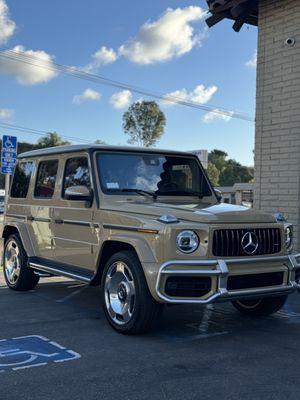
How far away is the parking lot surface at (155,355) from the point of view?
4.00 m

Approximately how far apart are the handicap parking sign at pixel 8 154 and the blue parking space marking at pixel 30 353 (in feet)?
23.2

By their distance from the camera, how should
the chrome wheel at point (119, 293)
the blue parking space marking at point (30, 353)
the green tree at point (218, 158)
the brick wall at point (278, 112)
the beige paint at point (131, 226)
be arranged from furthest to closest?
the green tree at point (218, 158) → the brick wall at point (278, 112) → the chrome wheel at point (119, 293) → the beige paint at point (131, 226) → the blue parking space marking at point (30, 353)

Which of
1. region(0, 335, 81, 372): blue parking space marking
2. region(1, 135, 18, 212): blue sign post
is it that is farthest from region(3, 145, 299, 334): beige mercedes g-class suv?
region(1, 135, 18, 212): blue sign post

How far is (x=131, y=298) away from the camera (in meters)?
5.38

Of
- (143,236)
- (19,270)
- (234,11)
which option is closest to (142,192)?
(143,236)

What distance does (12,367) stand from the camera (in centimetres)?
450

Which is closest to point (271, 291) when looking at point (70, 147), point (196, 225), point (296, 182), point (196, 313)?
point (196, 225)

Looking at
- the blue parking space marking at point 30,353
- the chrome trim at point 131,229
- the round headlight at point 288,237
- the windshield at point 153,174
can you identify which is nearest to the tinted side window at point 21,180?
the windshield at point 153,174

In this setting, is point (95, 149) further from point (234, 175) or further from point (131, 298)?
point (234, 175)

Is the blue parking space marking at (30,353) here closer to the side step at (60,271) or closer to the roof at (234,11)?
the side step at (60,271)

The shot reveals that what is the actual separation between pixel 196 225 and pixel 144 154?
76.4 inches

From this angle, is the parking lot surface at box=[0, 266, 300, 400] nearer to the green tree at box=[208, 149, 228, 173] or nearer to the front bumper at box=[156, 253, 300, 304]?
the front bumper at box=[156, 253, 300, 304]

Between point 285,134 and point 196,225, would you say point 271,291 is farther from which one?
point 285,134

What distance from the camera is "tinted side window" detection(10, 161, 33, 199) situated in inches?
316
